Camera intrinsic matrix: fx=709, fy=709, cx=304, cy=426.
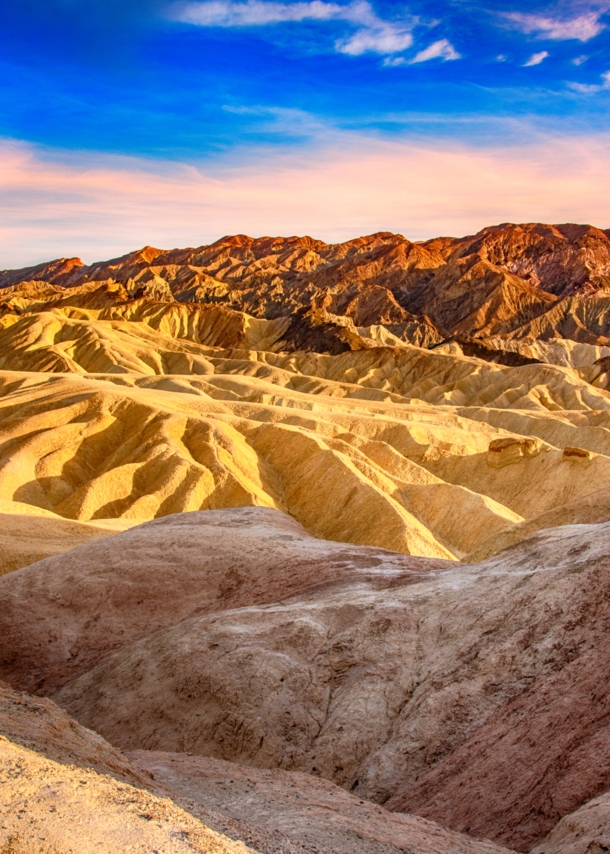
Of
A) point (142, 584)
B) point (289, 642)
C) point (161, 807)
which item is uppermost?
point (161, 807)

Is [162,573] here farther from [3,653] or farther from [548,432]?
[548,432]

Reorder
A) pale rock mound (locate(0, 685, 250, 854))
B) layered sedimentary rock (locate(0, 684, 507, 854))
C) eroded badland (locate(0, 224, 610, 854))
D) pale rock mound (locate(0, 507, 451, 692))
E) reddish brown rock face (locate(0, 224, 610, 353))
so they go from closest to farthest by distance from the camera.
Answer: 1. pale rock mound (locate(0, 685, 250, 854))
2. layered sedimentary rock (locate(0, 684, 507, 854))
3. eroded badland (locate(0, 224, 610, 854))
4. pale rock mound (locate(0, 507, 451, 692))
5. reddish brown rock face (locate(0, 224, 610, 353))

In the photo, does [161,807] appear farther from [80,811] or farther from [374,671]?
[374,671]

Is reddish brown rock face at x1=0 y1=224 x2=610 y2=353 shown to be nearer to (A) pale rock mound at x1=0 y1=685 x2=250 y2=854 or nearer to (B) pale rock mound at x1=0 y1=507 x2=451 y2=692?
(B) pale rock mound at x1=0 y1=507 x2=451 y2=692

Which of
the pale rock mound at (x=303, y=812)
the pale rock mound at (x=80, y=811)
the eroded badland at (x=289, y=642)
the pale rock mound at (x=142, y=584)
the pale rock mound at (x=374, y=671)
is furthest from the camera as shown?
the pale rock mound at (x=142, y=584)

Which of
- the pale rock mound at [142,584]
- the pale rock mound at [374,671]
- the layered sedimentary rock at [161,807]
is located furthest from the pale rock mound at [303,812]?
the pale rock mound at [142,584]

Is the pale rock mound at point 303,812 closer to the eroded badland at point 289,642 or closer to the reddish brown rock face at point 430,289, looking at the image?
the eroded badland at point 289,642

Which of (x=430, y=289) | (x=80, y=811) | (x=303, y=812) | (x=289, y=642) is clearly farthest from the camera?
(x=430, y=289)

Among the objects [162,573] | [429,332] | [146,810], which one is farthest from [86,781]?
[429,332]

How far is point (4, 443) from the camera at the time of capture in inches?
1533

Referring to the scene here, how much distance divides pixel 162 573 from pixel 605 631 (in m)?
10.3

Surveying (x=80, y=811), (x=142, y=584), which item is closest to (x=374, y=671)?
(x=80, y=811)

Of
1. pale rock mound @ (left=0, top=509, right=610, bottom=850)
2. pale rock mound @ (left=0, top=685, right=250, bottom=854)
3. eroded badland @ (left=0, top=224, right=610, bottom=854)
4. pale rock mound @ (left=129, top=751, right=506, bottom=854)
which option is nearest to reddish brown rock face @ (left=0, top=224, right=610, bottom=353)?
eroded badland @ (left=0, top=224, right=610, bottom=854)

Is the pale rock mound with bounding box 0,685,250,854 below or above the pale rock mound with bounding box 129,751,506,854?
above
